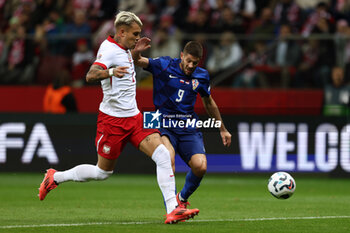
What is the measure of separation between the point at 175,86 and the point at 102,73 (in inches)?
74.8

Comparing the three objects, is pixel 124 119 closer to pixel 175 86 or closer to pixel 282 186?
pixel 175 86

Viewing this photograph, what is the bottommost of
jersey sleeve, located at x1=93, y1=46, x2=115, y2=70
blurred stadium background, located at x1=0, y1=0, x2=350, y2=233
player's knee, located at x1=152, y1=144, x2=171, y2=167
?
blurred stadium background, located at x1=0, y1=0, x2=350, y2=233

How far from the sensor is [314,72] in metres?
17.0

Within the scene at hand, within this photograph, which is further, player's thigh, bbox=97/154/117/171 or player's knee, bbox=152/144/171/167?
player's thigh, bbox=97/154/117/171

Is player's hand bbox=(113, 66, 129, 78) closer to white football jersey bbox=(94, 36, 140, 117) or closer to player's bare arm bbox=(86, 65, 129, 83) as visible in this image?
player's bare arm bbox=(86, 65, 129, 83)

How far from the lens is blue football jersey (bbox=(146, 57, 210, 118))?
32.7 ft

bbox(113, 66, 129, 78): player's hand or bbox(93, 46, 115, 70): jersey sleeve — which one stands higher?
bbox(93, 46, 115, 70): jersey sleeve

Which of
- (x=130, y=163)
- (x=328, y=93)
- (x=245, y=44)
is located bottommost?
(x=130, y=163)

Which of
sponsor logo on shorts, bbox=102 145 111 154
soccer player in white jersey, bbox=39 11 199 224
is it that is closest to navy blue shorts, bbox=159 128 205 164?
soccer player in white jersey, bbox=39 11 199 224

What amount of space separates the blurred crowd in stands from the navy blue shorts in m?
7.12

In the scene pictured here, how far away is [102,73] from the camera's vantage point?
8.21 meters

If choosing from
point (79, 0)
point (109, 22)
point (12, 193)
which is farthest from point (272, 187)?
point (79, 0)

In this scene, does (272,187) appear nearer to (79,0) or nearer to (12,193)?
(12,193)

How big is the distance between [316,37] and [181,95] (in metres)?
7.74
